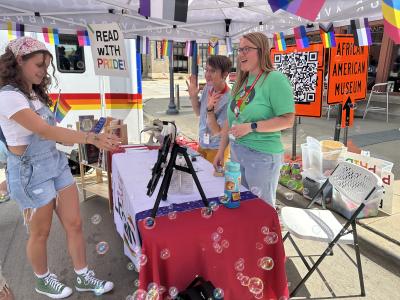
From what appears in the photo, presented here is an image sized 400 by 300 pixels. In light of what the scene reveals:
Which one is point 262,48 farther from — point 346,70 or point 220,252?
point 346,70

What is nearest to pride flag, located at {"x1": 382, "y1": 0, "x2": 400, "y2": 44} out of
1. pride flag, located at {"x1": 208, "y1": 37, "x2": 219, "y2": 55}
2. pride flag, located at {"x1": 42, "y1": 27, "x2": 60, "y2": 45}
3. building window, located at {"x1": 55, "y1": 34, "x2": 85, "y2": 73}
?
pride flag, located at {"x1": 208, "y1": 37, "x2": 219, "y2": 55}

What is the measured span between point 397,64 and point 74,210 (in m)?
11.4

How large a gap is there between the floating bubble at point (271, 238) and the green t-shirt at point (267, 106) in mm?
670

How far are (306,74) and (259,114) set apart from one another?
285 cm

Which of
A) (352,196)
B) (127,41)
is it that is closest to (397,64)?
(127,41)

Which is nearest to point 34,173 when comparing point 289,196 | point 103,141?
point 103,141

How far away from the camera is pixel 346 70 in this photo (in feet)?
14.8

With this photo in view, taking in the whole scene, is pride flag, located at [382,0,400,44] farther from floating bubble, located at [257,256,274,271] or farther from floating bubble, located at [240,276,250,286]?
floating bubble, located at [240,276,250,286]

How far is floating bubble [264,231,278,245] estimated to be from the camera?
195cm

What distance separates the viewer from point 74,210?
2449mm

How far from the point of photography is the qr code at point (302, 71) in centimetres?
465

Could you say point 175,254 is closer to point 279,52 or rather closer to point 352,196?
point 352,196

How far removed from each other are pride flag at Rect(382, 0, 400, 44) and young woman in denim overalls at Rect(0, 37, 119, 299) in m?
2.07

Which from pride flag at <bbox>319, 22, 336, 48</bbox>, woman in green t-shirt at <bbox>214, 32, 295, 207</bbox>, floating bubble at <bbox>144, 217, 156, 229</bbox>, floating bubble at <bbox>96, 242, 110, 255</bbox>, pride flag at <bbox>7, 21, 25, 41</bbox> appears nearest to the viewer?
floating bubble at <bbox>144, 217, 156, 229</bbox>
